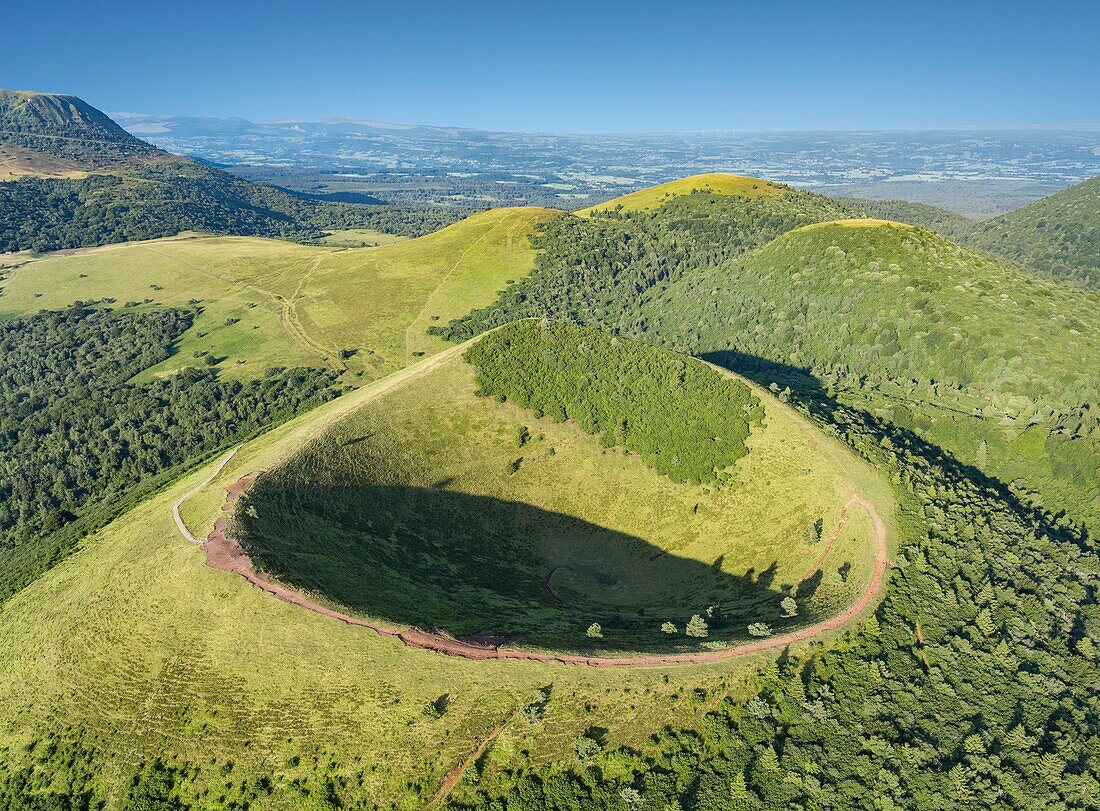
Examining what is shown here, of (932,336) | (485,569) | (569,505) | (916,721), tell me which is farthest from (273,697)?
(932,336)

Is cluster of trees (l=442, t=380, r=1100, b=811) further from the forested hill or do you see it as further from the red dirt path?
the forested hill

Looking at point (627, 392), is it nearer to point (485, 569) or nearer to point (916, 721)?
point (485, 569)

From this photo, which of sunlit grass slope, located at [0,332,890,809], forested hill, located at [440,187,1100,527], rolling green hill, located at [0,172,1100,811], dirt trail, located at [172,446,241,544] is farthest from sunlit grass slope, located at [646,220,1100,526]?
dirt trail, located at [172,446,241,544]

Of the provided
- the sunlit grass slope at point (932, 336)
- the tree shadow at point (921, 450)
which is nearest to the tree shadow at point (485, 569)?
the tree shadow at point (921, 450)

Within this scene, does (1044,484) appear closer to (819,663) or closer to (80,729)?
(819,663)

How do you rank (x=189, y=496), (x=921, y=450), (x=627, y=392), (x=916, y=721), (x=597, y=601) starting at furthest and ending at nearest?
(x=921, y=450) < (x=627, y=392) < (x=189, y=496) < (x=597, y=601) < (x=916, y=721)

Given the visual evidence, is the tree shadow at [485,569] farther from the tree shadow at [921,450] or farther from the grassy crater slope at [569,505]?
the tree shadow at [921,450]

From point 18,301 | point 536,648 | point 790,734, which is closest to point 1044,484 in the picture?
point 790,734
